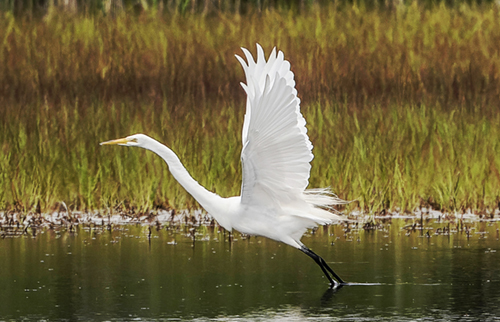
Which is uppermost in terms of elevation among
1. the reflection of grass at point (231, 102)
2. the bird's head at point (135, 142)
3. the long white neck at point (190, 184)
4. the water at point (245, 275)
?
the reflection of grass at point (231, 102)

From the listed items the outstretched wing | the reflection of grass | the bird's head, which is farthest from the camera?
the reflection of grass

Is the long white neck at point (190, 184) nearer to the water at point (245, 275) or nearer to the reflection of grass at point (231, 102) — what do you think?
the water at point (245, 275)

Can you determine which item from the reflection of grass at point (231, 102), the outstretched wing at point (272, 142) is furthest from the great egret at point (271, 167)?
the reflection of grass at point (231, 102)

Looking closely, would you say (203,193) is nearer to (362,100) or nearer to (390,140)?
(390,140)

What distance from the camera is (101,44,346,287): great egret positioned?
4840mm

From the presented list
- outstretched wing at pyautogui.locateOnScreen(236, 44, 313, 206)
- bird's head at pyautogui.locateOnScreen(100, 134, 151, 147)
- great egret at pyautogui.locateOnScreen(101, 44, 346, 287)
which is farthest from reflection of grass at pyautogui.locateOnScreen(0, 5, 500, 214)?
outstretched wing at pyautogui.locateOnScreen(236, 44, 313, 206)

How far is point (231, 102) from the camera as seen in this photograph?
9.76m

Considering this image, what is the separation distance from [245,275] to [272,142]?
1069 mm

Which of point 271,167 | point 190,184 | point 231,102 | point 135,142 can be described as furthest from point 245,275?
point 231,102

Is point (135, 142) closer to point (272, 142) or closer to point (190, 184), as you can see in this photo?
point (190, 184)

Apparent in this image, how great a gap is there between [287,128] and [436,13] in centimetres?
799

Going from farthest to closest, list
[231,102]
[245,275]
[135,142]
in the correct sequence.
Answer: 1. [231,102]
2. [245,275]
3. [135,142]

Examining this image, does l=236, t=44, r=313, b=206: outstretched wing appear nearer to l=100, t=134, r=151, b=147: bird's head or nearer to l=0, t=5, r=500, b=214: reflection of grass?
l=100, t=134, r=151, b=147: bird's head

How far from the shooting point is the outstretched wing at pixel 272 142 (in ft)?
15.8
